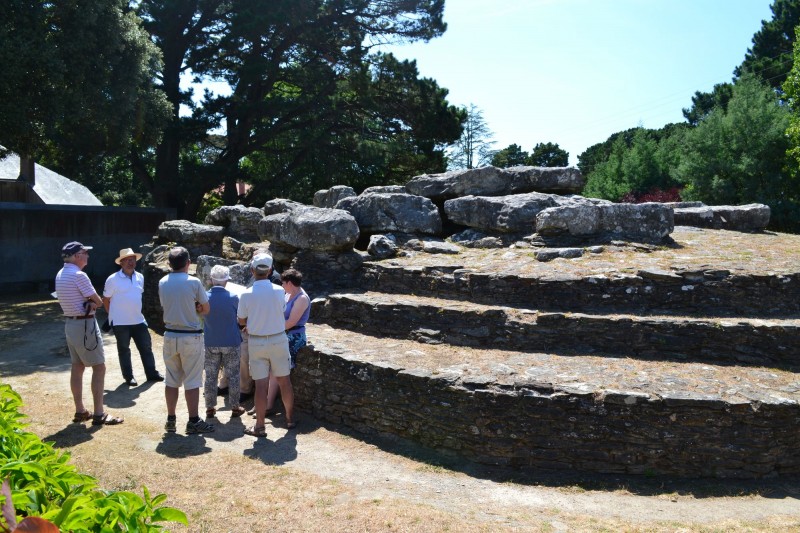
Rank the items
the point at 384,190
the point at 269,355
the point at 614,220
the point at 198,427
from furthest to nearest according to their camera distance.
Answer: the point at 384,190 < the point at 614,220 < the point at 269,355 < the point at 198,427

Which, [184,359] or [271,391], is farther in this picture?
[271,391]

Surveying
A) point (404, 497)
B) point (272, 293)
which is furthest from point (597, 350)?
point (272, 293)

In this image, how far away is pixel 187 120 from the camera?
1981 centimetres

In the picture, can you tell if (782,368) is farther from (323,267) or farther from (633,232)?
(323,267)

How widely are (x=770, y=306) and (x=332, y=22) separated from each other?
1580 centimetres

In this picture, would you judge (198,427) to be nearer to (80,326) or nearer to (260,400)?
(260,400)

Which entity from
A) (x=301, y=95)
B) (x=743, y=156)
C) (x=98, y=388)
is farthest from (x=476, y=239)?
(x=743, y=156)

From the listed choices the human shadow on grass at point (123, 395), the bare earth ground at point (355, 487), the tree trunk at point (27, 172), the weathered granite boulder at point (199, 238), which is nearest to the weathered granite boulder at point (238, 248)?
the weathered granite boulder at point (199, 238)

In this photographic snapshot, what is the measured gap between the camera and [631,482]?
5383mm

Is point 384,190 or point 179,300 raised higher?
point 384,190

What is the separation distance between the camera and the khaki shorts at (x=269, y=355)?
650 centimetres

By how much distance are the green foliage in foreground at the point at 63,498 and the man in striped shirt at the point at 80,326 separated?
13.2 feet

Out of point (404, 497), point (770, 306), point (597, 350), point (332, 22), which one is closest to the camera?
point (404, 497)

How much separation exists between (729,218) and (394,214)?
A: 629 cm
